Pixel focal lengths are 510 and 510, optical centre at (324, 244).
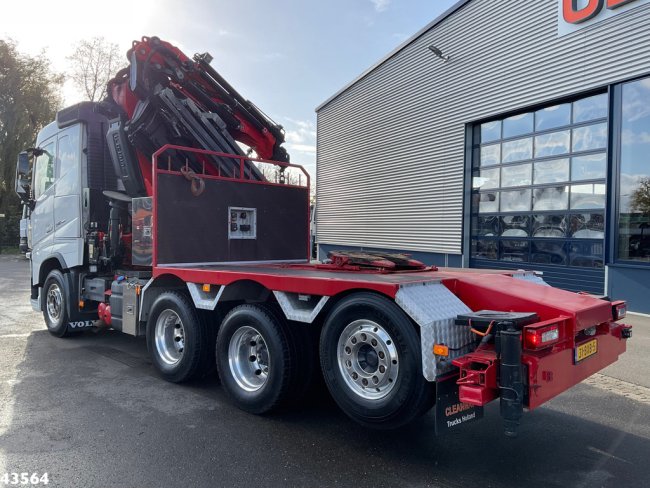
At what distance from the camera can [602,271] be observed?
1066 cm

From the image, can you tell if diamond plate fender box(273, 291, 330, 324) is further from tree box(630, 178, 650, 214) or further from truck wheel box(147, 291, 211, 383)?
tree box(630, 178, 650, 214)

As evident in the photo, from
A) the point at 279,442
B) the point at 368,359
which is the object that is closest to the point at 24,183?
the point at 279,442

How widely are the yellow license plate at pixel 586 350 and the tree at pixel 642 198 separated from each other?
741 cm

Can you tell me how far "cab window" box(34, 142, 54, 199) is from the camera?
802cm

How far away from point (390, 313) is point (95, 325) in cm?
588

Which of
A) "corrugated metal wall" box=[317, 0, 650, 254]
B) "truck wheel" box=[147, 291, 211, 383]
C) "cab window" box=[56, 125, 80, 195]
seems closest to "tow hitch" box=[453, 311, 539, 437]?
"truck wheel" box=[147, 291, 211, 383]

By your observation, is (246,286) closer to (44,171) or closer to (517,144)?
(44,171)

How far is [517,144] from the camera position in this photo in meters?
12.7

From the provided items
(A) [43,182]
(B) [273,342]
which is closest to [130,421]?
(B) [273,342]

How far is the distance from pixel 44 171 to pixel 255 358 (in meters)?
5.62

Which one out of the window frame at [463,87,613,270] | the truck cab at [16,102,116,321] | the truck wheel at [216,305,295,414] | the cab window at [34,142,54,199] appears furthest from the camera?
the window frame at [463,87,613,270]

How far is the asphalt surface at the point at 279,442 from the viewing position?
342 centimetres

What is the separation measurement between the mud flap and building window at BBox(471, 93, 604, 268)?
8623 millimetres

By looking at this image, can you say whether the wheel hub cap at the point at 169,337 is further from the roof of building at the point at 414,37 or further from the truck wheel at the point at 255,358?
the roof of building at the point at 414,37
